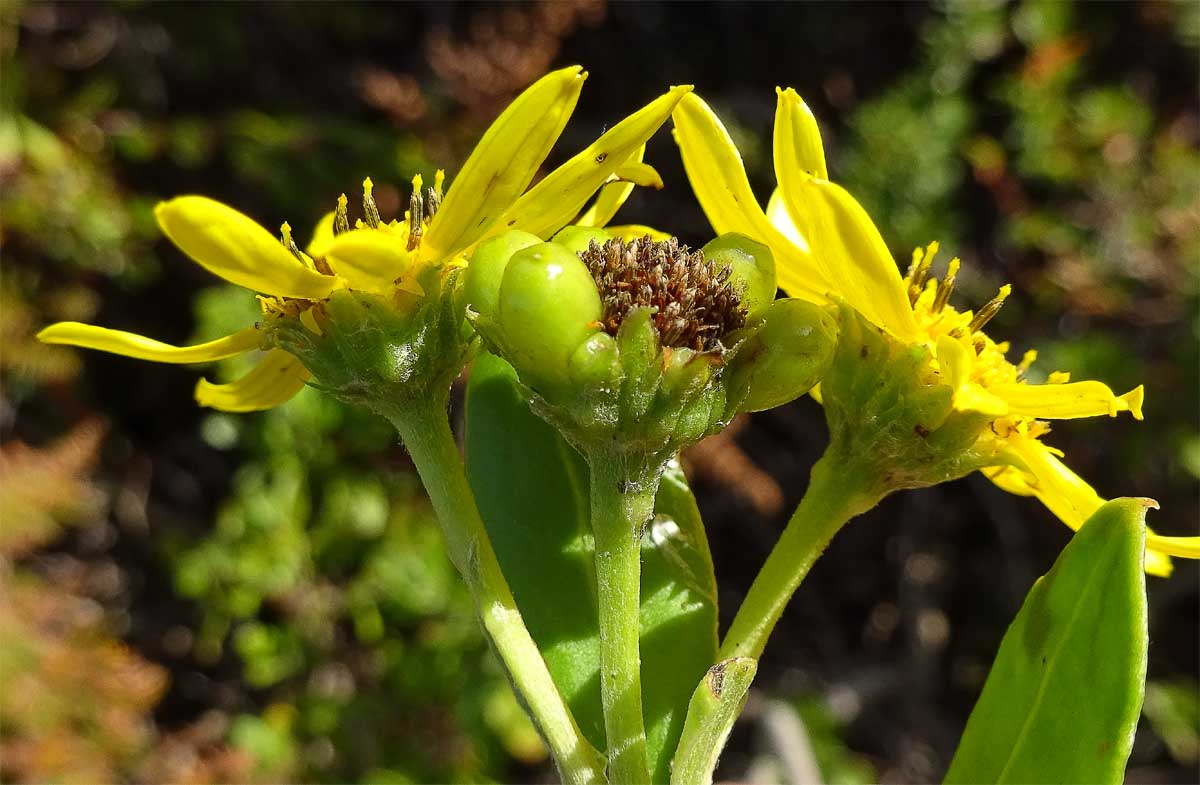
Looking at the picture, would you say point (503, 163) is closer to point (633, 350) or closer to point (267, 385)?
point (633, 350)

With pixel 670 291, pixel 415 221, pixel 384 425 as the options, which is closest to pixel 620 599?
pixel 670 291

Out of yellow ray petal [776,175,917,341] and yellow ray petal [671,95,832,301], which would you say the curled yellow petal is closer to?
yellow ray petal [671,95,832,301]

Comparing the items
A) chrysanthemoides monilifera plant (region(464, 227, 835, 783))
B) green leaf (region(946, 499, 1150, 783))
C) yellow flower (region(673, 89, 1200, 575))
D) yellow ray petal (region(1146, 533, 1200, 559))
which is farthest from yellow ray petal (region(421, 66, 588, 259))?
yellow ray petal (region(1146, 533, 1200, 559))

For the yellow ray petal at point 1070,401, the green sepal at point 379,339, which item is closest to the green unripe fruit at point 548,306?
the green sepal at point 379,339

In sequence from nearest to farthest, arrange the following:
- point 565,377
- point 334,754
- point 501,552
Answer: point 565,377 < point 501,552 < point 334,754

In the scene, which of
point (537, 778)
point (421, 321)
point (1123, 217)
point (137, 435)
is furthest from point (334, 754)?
point (1123, 217)

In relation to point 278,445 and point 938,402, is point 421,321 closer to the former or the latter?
point 938,402

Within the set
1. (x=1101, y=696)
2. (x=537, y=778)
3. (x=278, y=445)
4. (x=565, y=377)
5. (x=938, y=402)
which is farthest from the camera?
(x=537, y=778)
